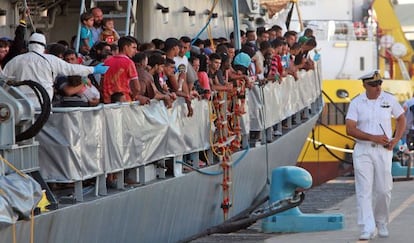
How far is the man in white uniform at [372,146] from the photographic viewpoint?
41.5 ft

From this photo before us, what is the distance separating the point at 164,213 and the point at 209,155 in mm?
2365

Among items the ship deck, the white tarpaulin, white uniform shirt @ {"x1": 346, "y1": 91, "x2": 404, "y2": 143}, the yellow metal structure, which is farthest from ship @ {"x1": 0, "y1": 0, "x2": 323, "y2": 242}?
the yellow metal structure

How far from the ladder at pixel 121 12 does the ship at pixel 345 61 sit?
12.5m

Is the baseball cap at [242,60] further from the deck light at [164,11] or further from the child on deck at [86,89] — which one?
the child on deck at [86,89]

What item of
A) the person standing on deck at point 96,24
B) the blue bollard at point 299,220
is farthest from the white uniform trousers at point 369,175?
the person standing on deck at point 96,24

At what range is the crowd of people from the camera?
11.7m

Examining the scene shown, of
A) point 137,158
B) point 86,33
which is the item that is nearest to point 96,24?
point 86,33

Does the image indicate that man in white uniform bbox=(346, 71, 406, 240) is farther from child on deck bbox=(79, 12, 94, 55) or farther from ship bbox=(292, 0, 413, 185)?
ship bbox=(292, 0, 413, 185)

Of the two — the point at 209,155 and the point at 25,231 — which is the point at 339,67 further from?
the point at 25,231

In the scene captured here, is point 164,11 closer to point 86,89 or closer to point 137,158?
point 137,158

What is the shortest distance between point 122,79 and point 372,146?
2.49 meters

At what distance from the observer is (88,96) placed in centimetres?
Result: 1228

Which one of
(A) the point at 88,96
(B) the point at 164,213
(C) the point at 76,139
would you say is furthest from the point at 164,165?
(C) the point at 76,139

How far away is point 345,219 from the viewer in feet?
49.3
